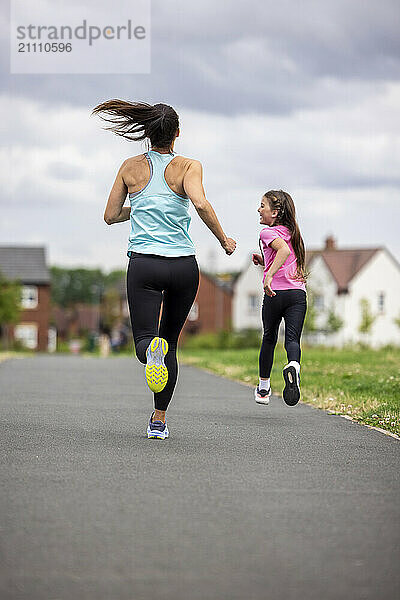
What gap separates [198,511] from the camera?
417 cm

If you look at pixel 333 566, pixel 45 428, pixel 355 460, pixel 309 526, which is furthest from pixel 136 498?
pixel 45 428

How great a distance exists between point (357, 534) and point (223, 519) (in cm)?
59

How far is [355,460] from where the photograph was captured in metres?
5.68

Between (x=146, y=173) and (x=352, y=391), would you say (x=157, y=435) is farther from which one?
(x=352, y=391)

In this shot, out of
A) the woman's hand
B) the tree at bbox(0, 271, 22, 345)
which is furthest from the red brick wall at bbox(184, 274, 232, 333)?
the woman's hand

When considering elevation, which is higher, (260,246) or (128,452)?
(260,246)

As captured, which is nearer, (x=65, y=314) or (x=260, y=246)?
(x=260, y=246)

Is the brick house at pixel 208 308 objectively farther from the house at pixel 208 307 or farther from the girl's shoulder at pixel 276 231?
the girl's shoulder at pixel 276 231

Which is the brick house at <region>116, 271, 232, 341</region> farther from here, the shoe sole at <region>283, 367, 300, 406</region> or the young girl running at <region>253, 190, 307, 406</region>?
the shoe sole at <region>283, 367, 300, 406</region>

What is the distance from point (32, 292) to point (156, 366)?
71.0 m

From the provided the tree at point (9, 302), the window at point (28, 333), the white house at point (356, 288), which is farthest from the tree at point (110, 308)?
the tree at point (9, 302)

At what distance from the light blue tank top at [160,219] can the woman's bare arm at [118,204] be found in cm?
17

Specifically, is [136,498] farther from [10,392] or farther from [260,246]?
[10,392]

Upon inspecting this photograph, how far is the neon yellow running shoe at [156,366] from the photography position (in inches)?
240
